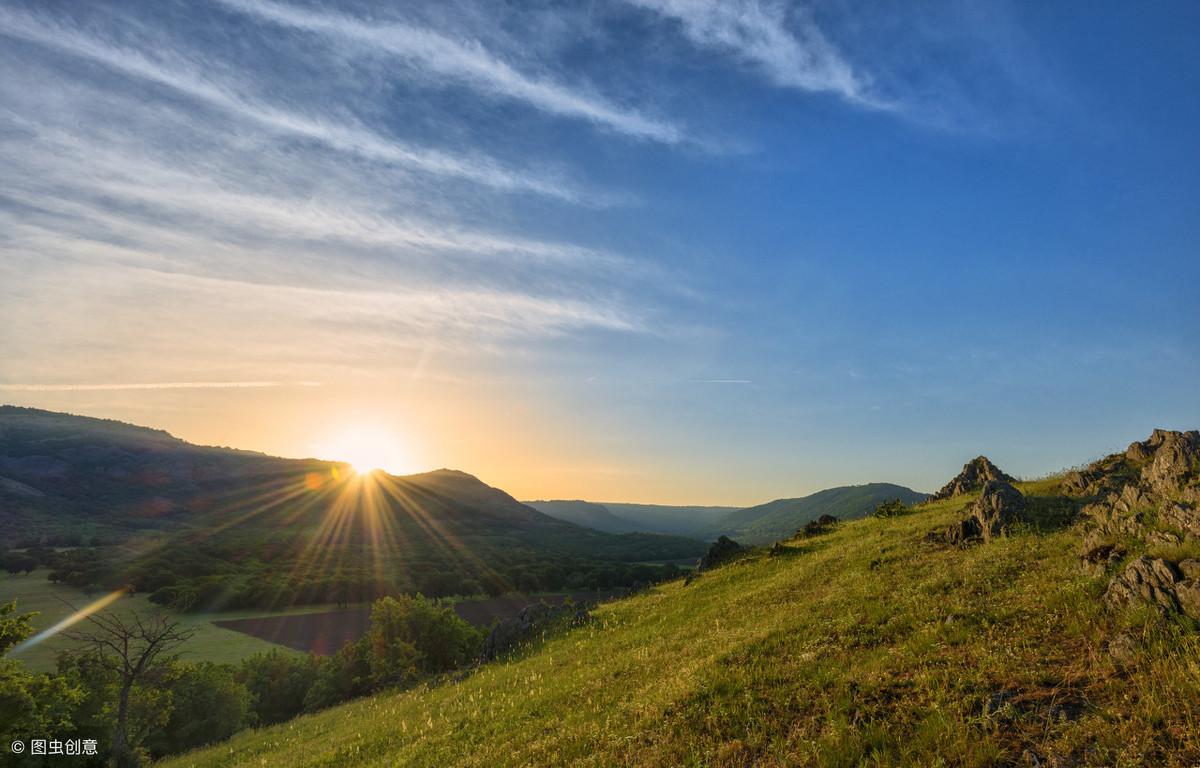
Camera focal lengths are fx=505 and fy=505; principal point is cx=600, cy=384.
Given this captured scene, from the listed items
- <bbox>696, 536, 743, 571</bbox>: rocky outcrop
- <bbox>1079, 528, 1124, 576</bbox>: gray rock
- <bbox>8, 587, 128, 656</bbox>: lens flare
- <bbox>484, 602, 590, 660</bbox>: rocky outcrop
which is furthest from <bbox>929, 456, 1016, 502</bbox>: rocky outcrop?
<bbox>8, 587, 128, 656</bbox>: lens flare

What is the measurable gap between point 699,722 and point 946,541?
1582 cm

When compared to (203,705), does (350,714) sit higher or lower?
higher

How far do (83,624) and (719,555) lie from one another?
455 feet

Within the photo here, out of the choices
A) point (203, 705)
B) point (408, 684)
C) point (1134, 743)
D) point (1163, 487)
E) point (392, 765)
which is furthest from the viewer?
point (203, 705)

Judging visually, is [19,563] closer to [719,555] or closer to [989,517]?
[719,555]

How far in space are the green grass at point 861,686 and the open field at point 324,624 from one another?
3093 inches

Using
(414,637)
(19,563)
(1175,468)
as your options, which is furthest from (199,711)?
(19,563)

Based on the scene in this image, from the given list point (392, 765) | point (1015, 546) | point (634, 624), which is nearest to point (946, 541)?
point (1015, 546)

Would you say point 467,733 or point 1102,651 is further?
point 467,733

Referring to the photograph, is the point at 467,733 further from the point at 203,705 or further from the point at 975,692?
the point at 203,705

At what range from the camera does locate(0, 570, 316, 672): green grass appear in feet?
259

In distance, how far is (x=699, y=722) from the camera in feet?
35.6

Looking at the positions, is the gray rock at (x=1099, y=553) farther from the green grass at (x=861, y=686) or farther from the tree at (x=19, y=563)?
the tree at (x=19, y=563)

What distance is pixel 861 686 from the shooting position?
1027 cm
